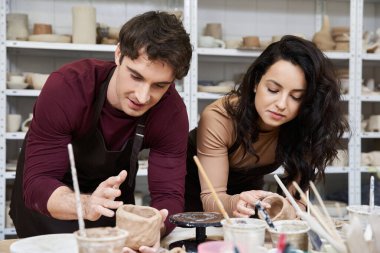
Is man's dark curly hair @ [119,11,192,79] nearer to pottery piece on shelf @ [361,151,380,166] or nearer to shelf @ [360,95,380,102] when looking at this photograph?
shelf @ [360,95,380,102]

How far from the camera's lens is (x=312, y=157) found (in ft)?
5.50

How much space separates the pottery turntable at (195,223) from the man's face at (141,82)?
33 centimetres

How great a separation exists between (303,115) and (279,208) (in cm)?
42

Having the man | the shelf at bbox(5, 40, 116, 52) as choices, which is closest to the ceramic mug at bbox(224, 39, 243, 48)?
the shelf at bbox(5, 40, 116, 52)

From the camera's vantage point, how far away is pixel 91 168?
1.54 meters

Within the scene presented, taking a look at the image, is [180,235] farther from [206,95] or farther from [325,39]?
[325,39]

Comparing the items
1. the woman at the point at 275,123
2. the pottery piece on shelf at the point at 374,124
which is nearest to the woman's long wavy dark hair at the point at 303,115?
the woman at the point at 275,123

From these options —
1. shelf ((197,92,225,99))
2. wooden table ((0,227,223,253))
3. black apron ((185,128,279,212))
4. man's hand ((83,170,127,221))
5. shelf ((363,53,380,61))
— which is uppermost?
shelf ((363,53,380,61))

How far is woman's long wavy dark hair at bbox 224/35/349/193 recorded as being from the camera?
156 centimetres

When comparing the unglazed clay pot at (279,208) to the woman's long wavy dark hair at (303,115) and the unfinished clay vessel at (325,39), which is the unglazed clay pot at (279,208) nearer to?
the woman's long wavy dark hair at (303,115)

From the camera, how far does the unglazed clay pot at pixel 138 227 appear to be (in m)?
1.05

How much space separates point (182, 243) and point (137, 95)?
408 millimetres

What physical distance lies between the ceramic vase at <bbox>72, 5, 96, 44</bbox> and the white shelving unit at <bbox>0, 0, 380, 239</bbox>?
0.05 metres

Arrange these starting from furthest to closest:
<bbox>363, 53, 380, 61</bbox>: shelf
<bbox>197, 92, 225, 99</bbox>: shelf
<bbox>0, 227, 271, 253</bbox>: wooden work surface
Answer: <bbox>363, 53, 380, 61</bbox>: shelf < <bbox>197, 92, 225, 99</bbox>: shelf < <bbox>0, 227, 271, 253</bbox>: wooden work surface
